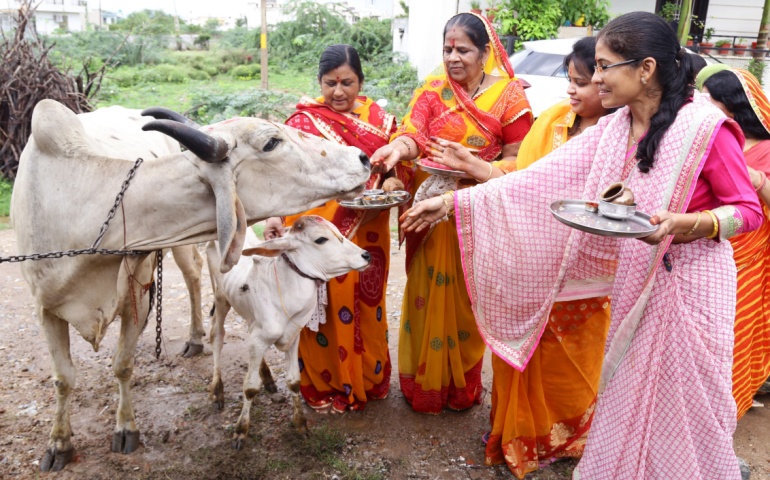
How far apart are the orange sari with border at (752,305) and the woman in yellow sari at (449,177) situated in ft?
3.70

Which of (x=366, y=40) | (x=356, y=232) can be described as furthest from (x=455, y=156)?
(x=366, y=40)

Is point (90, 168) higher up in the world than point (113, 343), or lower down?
higher up

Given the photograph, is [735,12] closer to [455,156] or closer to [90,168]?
[455,156]

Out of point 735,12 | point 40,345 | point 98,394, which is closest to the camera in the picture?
point 98,394

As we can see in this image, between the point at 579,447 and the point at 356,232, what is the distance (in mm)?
1698

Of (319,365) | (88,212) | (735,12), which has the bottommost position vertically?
(319,365)

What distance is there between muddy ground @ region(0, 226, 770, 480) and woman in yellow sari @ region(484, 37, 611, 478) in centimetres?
15

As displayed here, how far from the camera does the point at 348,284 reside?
3641mm

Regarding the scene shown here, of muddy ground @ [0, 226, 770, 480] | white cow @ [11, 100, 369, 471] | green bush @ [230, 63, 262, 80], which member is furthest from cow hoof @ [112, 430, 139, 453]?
green bush @ [230, 63, 262, 80]

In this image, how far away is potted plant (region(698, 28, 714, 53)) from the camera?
43.0 feet

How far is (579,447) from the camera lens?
3.37m

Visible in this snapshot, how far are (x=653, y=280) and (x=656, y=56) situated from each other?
2.66 feet

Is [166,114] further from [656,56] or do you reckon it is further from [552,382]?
[552,382]

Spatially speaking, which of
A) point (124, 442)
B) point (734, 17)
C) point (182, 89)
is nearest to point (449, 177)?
point (124, 442)
